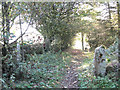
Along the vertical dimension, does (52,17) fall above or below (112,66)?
above

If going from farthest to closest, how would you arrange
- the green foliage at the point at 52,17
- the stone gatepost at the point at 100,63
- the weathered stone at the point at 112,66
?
the green foliage at the point at 52,17
the stone gatepost at the point at 100,63
the weathered stone at the point at 112,66

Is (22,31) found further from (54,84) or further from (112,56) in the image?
(112,56)

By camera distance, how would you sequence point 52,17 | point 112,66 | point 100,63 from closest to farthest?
point 112,66
point 100,63
point 52,17

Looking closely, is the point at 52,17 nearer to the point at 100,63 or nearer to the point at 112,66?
the point at 100,63

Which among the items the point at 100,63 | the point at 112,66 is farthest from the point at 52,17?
the point at 112,66

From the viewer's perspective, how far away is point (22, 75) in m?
3.15

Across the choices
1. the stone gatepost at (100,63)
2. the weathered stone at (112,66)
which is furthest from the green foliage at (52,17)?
the weathered stone at (112,66)

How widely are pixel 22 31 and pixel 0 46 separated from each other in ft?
4.46

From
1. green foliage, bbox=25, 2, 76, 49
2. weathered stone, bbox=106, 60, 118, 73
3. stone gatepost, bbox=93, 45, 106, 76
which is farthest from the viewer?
green foliage, bbox=25, 2, 76, 49

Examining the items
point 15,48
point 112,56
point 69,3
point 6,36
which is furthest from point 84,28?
point 6,36

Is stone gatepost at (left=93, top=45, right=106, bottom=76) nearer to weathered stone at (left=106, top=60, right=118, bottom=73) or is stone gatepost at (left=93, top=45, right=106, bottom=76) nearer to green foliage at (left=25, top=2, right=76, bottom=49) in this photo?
weathered stone at (left=106, top=60, right=118, bottom=73)

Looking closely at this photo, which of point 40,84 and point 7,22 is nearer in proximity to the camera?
point 7,22

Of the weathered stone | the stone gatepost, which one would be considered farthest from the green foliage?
the weathered stone

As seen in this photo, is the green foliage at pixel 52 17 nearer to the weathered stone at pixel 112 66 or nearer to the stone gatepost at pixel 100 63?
the stone gatepost at pixel 100 63
